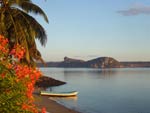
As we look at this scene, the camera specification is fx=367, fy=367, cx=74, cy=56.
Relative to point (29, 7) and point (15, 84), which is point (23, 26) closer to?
point (29, 7)

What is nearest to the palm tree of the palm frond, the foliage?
the palm frond

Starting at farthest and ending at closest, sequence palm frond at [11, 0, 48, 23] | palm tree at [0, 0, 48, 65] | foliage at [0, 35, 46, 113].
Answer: palm frond at [11, 0, 48, 23], palm tree at [0, 0, 48, 65], foliage at [0, 35, 46, 113]

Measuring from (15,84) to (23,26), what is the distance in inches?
619

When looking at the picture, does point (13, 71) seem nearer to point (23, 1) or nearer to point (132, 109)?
point (23, 1)

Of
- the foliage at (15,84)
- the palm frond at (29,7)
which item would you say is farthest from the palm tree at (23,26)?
the foliage at (15,84)

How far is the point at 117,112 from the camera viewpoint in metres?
51.6

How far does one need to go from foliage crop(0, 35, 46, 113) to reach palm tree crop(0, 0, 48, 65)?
11.8 metres

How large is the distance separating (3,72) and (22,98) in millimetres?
946

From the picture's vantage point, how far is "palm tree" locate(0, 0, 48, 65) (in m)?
24.5

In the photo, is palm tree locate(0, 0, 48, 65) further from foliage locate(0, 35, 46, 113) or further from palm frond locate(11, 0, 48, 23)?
foliage locate(0, 35, 46, 113)

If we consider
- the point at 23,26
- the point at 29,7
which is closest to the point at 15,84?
the point at 23,26

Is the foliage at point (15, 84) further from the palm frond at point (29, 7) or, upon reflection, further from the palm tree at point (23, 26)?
the palm frond at point (29, 7)

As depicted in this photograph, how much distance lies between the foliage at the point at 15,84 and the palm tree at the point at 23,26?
1180 centimetres

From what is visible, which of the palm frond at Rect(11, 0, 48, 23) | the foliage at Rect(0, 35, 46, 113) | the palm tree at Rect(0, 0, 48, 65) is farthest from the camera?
the palm frond at Rect(11, 0, 48, 23)
